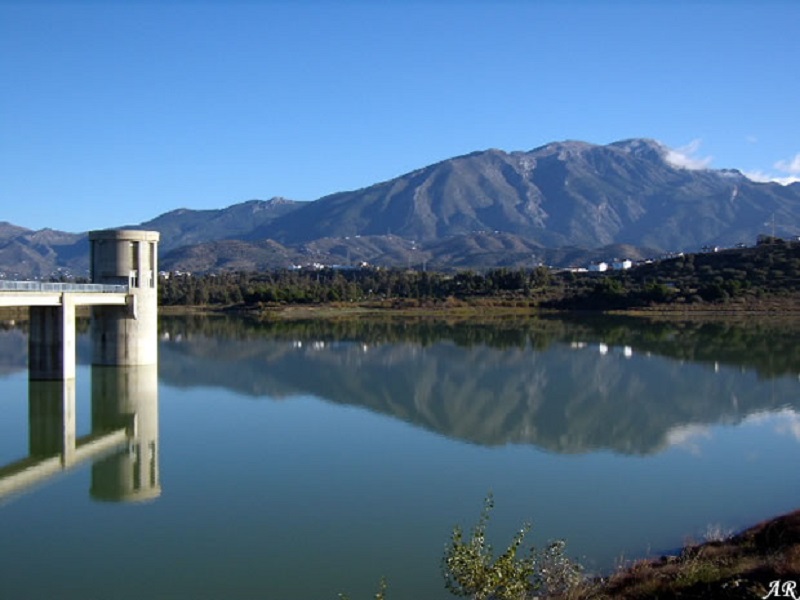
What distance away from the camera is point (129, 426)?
24.5 metres

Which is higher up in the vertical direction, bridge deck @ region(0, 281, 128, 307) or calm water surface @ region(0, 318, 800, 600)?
bridge deck @ region(0, 281, 128, 307)

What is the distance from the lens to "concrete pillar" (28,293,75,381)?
30.0 meters

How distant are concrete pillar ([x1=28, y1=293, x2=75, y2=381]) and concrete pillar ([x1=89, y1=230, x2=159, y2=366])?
17.4ft

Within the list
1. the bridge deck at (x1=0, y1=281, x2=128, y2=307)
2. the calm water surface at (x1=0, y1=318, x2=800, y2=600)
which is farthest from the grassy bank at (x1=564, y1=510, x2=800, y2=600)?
the bridge deck at (x1=0, y1=281, x2=128, y2=307)

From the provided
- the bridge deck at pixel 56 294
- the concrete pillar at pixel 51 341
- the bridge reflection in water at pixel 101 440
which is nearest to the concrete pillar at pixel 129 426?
the bridge reflection in water at pixel 101 440

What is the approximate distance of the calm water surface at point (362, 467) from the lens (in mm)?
12555

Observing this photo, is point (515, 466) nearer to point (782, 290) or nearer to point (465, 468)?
point (465, 468)

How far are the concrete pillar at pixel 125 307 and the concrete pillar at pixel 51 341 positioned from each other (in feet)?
17.4

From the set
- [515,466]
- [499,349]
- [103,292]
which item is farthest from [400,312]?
[515,466]

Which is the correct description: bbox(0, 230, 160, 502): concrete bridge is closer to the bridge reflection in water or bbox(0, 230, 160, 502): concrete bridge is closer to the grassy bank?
the bridge reflection in water

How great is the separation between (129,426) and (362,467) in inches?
355

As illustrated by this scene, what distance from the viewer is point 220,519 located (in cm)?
1466

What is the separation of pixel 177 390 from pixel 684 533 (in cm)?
2259

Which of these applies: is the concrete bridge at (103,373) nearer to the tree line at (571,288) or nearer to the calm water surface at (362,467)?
the calm water surface at (362,467)
